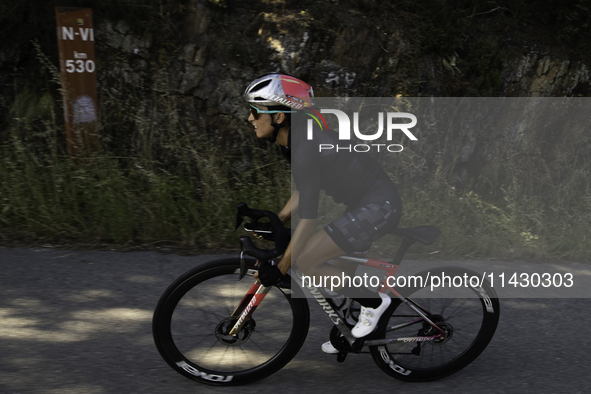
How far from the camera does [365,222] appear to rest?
10.0 feet

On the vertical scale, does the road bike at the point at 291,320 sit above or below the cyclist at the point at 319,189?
below

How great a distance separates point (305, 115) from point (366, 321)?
123 cm

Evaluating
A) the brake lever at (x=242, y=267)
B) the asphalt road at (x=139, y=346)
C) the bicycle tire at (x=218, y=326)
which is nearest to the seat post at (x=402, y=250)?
the bicycle tire at (x=218, y=326)

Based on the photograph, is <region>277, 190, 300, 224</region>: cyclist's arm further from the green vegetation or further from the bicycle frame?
the green vegetation

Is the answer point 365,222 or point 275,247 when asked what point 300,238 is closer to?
point 275,247

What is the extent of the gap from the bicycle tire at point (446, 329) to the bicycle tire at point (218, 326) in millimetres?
550

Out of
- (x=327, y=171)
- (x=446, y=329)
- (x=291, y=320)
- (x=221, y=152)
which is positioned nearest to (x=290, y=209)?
(x=327, y=171)

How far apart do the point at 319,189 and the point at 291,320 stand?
0.82 m

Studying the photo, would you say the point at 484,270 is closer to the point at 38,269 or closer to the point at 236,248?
the point at 236,248

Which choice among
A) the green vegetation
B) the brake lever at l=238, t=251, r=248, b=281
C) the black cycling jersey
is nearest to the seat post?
the black cycling jersey

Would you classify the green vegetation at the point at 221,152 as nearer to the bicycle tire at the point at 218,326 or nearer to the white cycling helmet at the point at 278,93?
the bicycle tire at the point at 218,326

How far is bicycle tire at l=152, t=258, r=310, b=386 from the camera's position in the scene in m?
3.06

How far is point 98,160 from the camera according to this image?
6.17m

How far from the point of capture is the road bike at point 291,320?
3.08m
